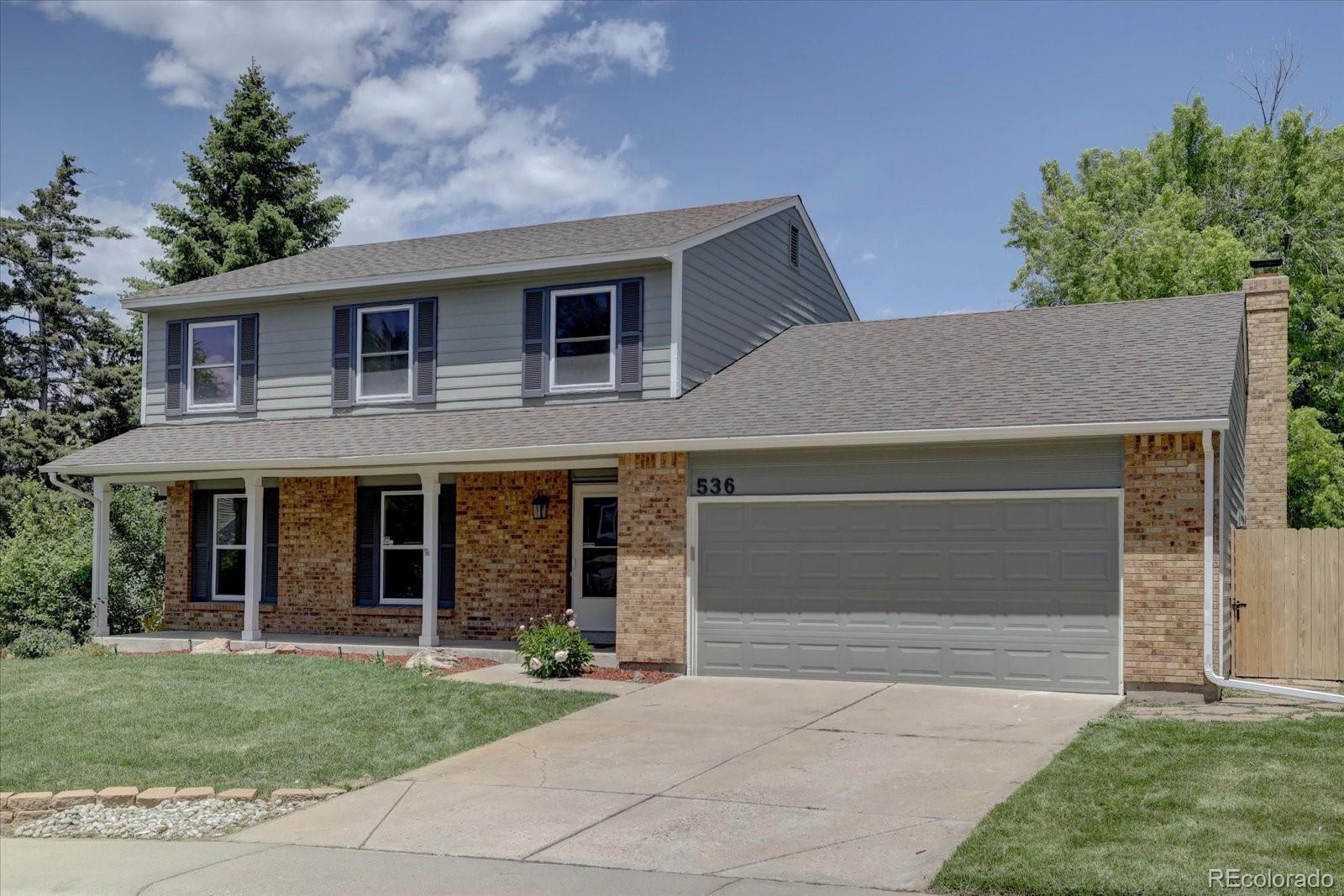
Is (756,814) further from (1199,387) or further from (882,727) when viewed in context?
(1199,387)

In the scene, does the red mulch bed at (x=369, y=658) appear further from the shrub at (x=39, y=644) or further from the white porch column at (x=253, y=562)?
the shrub at (x=39, y=644)

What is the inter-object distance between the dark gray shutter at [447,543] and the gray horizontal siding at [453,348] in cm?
129

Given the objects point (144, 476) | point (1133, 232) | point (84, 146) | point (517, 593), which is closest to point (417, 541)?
point (517, 593)

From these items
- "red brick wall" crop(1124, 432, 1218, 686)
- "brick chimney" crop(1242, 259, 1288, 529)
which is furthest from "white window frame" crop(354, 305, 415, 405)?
"brick chimney" crop(1242, 259, 1288, 529)

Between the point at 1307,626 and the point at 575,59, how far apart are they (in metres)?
15.6

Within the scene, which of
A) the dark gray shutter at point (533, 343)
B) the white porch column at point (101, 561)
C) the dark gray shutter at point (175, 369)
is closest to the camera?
the dark gray shutter at point (533, 343)

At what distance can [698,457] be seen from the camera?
14836 mm

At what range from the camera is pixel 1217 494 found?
12.4m

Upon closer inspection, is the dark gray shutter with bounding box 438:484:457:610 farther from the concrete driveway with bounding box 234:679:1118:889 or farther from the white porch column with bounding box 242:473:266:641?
the concrete driveway with bounding box 234:679:1118:889

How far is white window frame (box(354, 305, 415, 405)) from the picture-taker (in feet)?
60.3

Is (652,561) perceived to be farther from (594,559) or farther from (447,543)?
(447,543)

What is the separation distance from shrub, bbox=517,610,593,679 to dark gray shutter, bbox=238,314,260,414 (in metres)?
7.24

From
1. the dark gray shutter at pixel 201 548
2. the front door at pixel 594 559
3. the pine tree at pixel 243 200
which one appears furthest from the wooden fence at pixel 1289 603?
the pine tree at pixel 243 200

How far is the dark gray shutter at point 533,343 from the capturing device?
17.5 m
